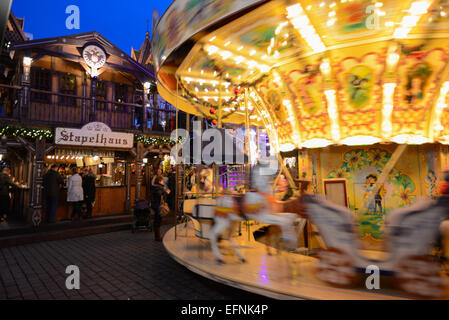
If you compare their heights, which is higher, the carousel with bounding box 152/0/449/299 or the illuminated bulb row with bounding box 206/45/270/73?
the illuminated bulb row with bounding box 206/45/270/73

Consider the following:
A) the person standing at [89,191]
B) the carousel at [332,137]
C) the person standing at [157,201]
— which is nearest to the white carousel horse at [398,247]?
the carousel at [332,137]

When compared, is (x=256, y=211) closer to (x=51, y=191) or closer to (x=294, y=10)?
(x=294, y=10)

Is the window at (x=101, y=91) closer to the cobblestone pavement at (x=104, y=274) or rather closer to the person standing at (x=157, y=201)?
the person standing at (x=157, y=201)

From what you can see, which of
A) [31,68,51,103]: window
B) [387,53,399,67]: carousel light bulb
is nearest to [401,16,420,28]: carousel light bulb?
[387,53,399,67]: carousel light bulb

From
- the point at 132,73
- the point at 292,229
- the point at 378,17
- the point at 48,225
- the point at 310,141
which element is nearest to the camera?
the point at 378,17

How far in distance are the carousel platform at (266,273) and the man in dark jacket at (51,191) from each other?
5.57m

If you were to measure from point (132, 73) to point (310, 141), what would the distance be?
34.3ft

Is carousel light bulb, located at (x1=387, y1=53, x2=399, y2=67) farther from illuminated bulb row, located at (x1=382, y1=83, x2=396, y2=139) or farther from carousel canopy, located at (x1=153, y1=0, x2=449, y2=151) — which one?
illuminated bulb row, located at (x1=382, y1=83, x2=396, y2=139)

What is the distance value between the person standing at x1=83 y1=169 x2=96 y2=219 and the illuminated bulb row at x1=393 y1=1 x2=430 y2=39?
9.92 metres

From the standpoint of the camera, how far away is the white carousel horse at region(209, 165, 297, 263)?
4.16 meters

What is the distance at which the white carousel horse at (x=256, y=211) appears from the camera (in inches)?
164

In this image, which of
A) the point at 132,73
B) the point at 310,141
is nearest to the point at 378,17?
the point at 310,141

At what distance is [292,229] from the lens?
4.16 metres
